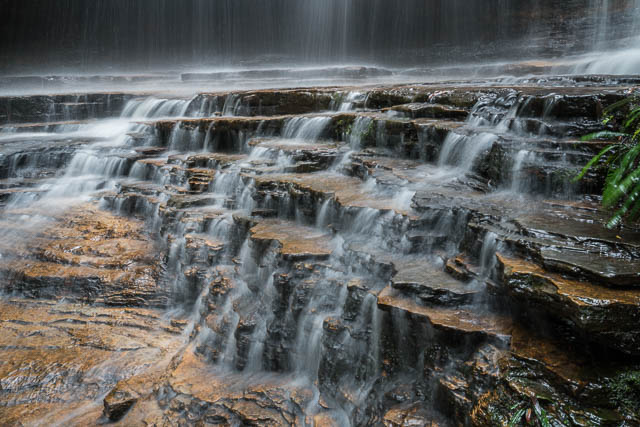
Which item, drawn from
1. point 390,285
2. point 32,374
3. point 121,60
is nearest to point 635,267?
point 390,285

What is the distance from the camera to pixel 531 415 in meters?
2.66

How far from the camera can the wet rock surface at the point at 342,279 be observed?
3.03 metres

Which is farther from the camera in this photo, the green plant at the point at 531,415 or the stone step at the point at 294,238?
the stone step at the point at 294,238

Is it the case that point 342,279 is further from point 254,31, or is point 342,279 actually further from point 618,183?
point 254,31

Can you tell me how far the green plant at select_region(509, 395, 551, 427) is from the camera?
2611 mm

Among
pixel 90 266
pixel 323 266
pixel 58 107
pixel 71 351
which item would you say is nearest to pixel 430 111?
pixel 323 266

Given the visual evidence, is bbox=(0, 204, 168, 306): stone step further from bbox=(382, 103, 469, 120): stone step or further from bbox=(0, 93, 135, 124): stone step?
bbox=(0, 93, 135, 124): stone step

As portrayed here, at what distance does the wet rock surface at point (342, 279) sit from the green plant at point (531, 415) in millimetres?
45

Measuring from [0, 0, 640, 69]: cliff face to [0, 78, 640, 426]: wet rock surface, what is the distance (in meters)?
13.7

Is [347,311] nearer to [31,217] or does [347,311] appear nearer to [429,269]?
[429,269]

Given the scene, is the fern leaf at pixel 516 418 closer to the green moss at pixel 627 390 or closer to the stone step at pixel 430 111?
the green moss at pixel 627 390

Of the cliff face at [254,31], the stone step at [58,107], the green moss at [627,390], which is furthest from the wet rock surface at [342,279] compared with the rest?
the cliff face at [254,31]

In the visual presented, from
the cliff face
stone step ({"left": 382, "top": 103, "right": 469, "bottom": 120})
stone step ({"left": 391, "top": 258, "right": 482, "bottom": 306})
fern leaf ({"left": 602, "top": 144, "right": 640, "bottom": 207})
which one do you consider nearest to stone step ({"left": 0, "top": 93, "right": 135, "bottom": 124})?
stone step ({"left": 382, "top": 103, "right": 469, "bottom": 120})

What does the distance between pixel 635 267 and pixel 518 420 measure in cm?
133
